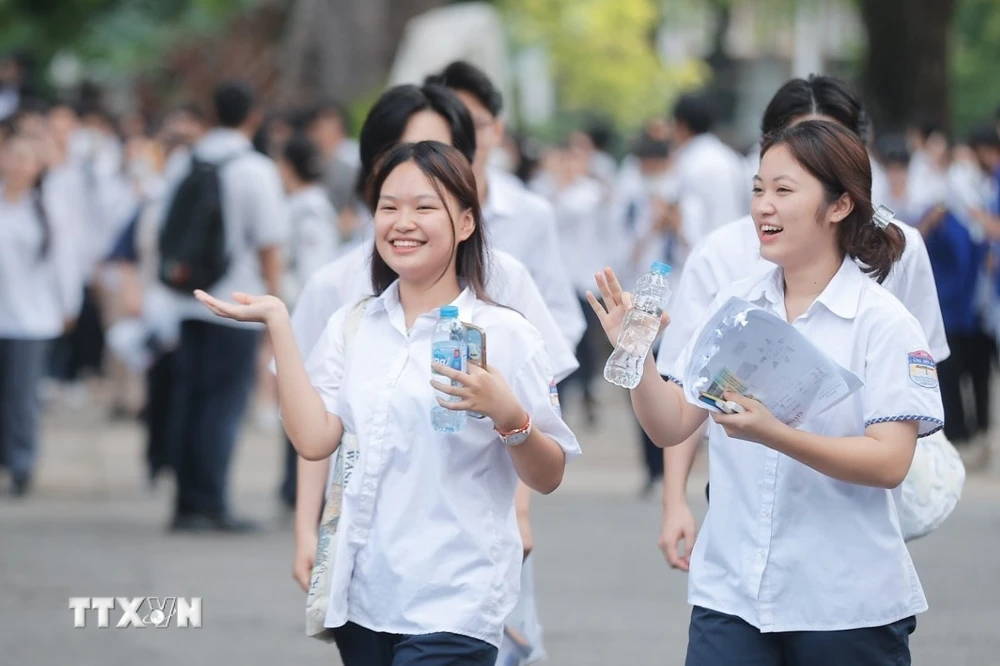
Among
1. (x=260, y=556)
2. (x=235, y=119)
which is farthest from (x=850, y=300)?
(x=235, y=119)

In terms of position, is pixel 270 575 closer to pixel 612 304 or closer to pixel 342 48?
pixel 612 304

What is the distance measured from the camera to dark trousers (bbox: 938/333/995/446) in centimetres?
1088

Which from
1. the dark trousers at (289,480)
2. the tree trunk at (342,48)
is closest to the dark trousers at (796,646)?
the dark trousers at (289,480)

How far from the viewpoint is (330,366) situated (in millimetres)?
4055

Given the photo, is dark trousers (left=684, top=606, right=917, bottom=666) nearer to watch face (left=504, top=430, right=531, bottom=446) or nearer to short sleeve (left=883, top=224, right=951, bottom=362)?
watch face (left=504, top=430, right=531, bottom=446)

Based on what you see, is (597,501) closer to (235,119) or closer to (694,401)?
(235,119)

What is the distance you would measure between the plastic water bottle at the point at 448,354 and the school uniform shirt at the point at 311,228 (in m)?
6.72

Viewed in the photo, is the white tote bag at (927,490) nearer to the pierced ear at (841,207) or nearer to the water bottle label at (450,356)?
the pierced ear at (841,207)

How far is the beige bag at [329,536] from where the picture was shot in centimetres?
388

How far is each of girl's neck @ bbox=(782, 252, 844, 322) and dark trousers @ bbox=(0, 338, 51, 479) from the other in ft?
23.2

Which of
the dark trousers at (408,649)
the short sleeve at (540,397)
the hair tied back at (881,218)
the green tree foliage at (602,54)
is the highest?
the green tree foliage at (602,54)

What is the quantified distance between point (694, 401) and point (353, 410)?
0.79 m

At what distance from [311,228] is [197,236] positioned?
1791 millimetres

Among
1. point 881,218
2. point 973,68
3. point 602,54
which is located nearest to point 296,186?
point 881,218
